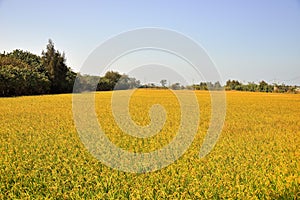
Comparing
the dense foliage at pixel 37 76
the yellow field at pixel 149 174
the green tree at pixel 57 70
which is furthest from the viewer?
the green tree at pixel 57 70

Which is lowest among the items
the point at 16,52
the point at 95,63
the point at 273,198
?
the point at 273,198

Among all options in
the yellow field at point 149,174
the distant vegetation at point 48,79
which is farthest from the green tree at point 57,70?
the yellow field at point 149,174

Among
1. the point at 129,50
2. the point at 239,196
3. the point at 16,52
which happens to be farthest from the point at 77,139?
the point at 16,52

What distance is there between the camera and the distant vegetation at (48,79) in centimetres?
3866

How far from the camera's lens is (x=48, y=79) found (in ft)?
152

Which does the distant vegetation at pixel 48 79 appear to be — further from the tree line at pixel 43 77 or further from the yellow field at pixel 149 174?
the yellow field at pixel 149 174

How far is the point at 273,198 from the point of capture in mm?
5191

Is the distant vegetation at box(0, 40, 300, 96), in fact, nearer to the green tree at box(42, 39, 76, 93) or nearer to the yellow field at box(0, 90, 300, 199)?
the green tree at box(42, 39, 76, 93)

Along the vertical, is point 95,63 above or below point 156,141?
above

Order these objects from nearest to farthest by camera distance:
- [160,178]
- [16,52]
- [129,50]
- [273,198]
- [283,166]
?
[273,198]
[160,178]
[283,166]
[129,50]
[16,52]

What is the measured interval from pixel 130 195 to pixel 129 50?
476cm

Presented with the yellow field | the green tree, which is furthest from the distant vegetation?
the yellow field

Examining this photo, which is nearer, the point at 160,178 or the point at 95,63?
the point at 160,178

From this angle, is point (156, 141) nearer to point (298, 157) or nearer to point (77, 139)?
point (77, 139)
